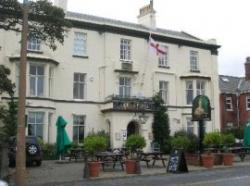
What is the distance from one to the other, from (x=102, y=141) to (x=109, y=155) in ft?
3.00

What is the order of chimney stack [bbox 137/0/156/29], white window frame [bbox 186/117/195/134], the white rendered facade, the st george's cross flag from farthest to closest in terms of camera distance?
chimney stack [bbox 137/0/156/29] → white window frame [bbox 186/117/195/134] → the st george's cross flag → the white rendered facade

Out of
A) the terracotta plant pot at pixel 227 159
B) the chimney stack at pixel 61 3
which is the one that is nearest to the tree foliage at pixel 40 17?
the terracotta plant pot at pixel 227 159

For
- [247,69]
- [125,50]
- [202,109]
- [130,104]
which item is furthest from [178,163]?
Result: [247,69]

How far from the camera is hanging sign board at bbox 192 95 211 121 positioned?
2684 cm

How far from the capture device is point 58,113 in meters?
36.5

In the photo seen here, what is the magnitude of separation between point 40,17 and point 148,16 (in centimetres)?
2467

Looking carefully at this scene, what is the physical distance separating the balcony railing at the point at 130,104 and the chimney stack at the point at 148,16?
27.0 ft

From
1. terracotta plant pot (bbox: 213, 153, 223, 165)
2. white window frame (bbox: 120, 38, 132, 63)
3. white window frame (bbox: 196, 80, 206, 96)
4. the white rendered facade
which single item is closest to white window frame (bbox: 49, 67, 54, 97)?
the white rendered facade

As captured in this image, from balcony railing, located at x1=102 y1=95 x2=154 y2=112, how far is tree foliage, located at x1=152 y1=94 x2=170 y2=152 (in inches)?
27.9

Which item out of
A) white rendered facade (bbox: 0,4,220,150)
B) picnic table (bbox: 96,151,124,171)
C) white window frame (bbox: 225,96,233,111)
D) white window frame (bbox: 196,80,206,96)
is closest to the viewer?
picnic table (bbox: 96,151,124,171)

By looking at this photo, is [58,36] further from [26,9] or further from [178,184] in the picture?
[178,184]

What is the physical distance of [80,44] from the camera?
1517 inches

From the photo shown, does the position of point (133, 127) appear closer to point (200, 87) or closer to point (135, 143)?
point (200, 87)

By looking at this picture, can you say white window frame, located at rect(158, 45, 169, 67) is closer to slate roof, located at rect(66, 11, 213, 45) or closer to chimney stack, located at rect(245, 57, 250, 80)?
slate roof, located at rect(66, 11, 213, 45)
